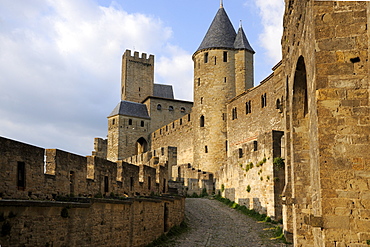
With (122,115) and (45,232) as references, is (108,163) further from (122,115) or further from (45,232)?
(122,115)

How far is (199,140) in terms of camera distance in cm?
3731

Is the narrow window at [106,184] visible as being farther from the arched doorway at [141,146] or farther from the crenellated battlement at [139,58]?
the crenellated battlement at [139,58]

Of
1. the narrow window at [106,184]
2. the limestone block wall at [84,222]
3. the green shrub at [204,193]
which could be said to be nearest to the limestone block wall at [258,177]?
the green shrub at [204,193]

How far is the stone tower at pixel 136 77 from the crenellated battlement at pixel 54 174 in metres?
44.6

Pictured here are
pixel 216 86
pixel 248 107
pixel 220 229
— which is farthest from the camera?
pixel 216 86

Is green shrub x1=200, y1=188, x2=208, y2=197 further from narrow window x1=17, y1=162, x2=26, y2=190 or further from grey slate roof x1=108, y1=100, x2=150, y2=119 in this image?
grey slate roof x1=108, y1=100, x2=150, y2=119

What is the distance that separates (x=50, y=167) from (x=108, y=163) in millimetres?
3661

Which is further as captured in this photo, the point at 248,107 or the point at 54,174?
the point at 248,107

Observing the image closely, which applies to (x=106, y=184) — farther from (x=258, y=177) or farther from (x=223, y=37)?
(x=223, y=37)

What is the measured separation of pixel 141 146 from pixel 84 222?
43.0 meters

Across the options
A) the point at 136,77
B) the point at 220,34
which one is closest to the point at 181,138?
the point at 220,34

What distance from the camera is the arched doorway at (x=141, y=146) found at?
52438mm

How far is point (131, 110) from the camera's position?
52.4m

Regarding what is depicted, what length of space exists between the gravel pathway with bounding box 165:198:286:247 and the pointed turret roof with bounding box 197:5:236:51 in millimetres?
16879
